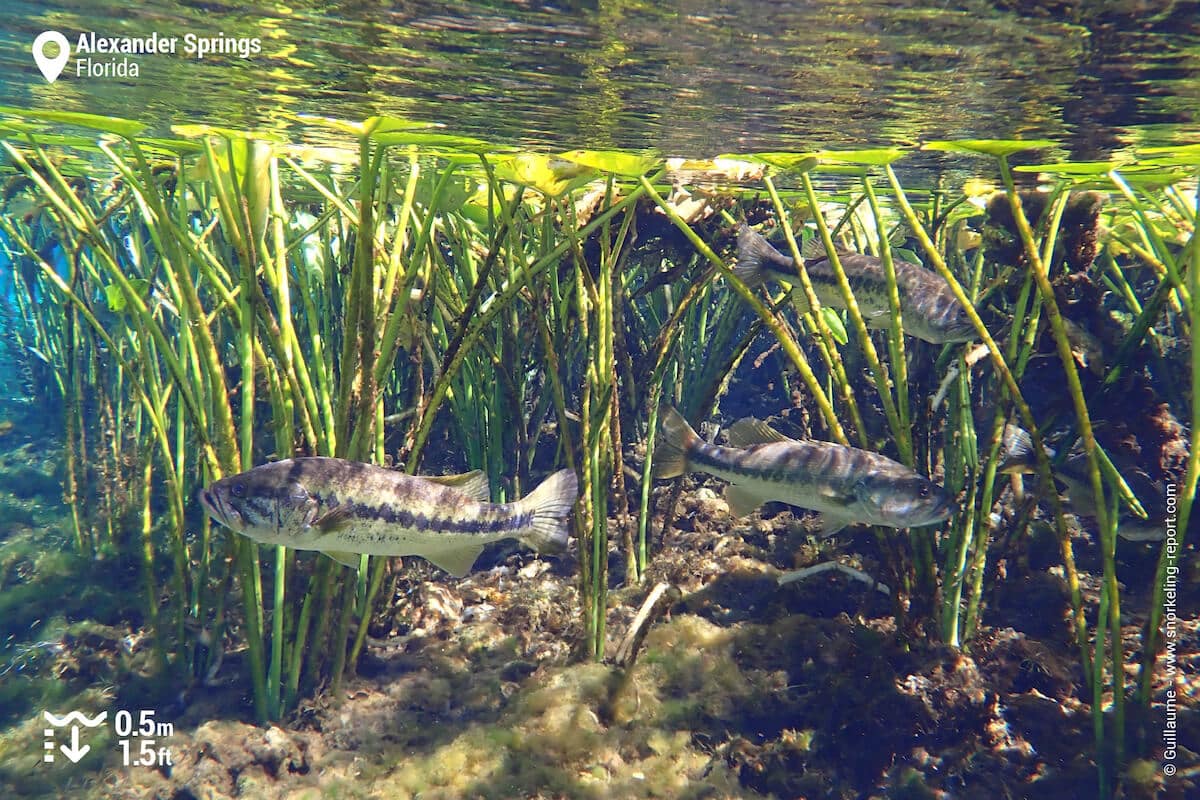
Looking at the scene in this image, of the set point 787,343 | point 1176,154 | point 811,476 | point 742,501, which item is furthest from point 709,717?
point 1176,154

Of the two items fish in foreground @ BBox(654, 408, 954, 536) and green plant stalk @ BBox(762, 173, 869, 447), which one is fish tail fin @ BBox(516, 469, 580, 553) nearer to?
fish in foreground @ BBox(654, 408, 954, 536)

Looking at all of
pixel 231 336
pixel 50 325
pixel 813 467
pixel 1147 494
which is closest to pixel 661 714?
pixel 813 467

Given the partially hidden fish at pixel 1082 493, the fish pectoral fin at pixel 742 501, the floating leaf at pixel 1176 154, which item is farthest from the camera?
the floating leaf at pixel 1176 154

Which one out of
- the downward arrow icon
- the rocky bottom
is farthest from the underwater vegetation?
the downward arrow icon

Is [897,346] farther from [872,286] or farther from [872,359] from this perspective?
[872,286]

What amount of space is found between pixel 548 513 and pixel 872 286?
3125 millimetres

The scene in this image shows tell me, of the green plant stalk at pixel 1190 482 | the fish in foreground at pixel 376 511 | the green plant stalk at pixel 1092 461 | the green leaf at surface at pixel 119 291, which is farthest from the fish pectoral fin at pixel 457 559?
the green plant stalk at pixel 1190 482

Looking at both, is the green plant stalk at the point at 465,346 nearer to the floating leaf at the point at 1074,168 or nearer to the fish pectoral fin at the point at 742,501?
the fish pectoral fin at the point at 742,501

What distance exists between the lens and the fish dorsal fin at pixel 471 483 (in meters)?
3.73

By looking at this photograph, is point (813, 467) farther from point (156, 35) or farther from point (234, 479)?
point (156, 35)

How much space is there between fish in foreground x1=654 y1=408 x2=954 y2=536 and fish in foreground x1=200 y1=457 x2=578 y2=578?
1.32 meters

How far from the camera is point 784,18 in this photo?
16.3ft

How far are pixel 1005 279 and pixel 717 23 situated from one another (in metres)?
3.13

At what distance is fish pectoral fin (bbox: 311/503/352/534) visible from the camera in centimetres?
326
